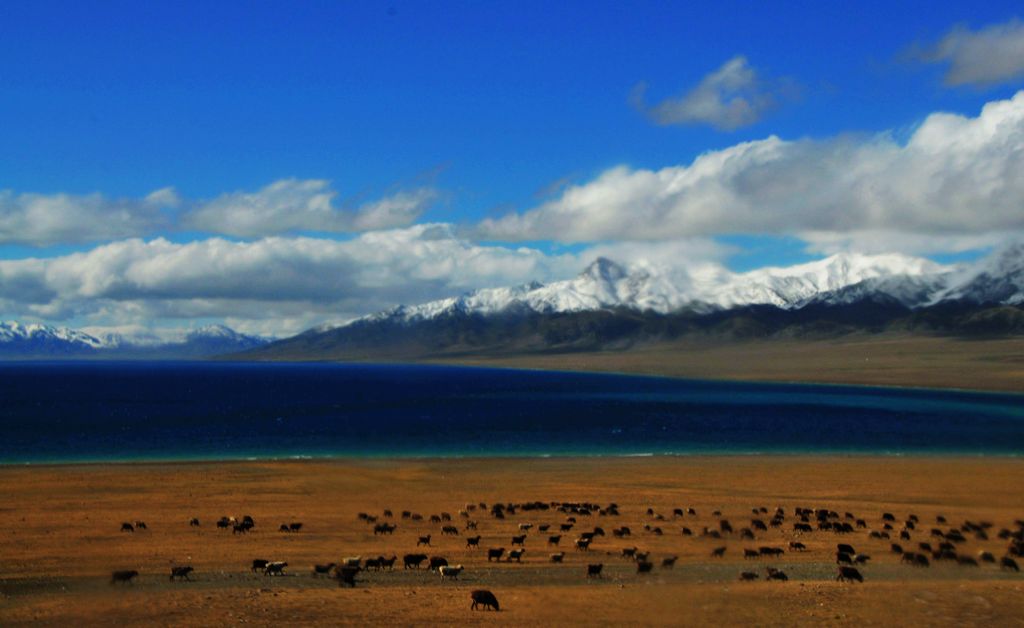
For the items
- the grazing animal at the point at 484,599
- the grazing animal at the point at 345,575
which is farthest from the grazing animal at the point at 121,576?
the grazing animal at the point at 484,599

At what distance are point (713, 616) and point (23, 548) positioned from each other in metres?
27.8

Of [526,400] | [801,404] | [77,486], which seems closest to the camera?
[77,486]

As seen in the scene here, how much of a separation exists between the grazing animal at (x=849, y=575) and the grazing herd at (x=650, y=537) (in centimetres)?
3

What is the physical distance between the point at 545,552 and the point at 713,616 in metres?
11.9

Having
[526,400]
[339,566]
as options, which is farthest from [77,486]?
[526,400]

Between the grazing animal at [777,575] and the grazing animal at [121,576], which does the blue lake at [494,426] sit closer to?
the grazing animal at [121,576]

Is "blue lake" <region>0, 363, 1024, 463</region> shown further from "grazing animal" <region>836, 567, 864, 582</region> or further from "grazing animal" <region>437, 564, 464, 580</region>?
"grazing animal" <region>836, 567, 864, 582</region>

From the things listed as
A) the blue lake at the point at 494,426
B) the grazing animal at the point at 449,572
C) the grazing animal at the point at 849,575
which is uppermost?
the grazing animal at the point at 449,572

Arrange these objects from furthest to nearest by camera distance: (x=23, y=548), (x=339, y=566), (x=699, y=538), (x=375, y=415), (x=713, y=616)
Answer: (x=375, y=415) → (x=699, y=538) → (x=23, y=548) → (x=339, y=566) → (x=713, y=616)

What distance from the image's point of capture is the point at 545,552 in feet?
129

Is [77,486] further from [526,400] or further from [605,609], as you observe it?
[526,400]

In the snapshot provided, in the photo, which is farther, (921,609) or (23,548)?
(23,548)

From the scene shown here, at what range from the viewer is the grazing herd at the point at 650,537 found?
34156 millimetres

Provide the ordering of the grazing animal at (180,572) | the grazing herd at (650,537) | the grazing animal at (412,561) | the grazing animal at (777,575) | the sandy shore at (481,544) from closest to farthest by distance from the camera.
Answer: the sandy shore at (481,544) → the grazing animal at (180,572) → the grazing animal at (777,575) → the grazing herd at (650,537) → the grazing animal at (412,561)
